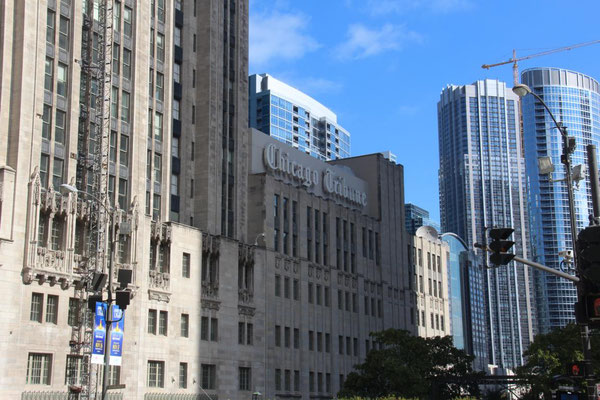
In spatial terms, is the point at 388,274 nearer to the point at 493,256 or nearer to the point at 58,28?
the point at 58,28

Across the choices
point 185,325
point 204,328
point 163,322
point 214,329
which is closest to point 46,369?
point 163,322

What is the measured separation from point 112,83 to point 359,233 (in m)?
44.6

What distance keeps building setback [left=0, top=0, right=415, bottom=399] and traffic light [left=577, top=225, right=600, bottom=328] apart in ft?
106

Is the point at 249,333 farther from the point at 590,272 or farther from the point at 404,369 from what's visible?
the point at 590,272

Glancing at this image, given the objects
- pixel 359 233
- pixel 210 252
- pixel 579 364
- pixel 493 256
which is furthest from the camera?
pixel 359 233

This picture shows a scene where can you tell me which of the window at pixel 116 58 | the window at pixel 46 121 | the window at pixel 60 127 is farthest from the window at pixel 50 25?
the window at pixel 116 58

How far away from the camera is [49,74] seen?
2534 inches

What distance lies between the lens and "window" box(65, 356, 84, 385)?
61.7 m

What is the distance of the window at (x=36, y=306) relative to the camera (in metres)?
59.6

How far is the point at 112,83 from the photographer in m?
69.9

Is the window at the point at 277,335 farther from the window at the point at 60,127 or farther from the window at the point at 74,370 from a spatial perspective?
the window at the point at 60,127

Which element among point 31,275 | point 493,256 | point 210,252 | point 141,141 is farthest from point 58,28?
point 493,256

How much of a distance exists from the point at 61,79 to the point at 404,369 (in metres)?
38.0

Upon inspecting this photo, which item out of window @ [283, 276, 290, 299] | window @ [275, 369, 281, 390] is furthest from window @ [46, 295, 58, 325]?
window @ [283, 276, 290, 299]
